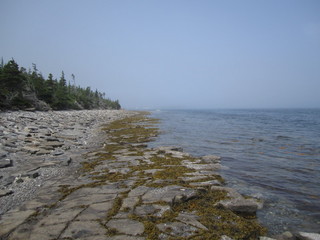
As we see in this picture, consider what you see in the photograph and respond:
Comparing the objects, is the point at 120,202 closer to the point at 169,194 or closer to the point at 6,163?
the point at 169,194

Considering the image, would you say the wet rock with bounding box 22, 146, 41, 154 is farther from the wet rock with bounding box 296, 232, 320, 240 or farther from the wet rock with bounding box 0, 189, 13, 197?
the wet rock with bounding box 296, 232, 320, 240

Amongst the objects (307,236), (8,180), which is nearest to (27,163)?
(8,180)

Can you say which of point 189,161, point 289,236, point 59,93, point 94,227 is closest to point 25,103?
point 59,93

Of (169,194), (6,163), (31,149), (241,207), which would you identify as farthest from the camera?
(31,149)

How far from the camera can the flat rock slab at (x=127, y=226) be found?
12.0ft

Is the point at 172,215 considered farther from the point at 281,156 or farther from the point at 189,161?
the point at 281,156

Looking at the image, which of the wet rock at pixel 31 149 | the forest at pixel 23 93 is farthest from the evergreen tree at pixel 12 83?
the wet rock at pixel 31 149

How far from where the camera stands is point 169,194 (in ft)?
17.2

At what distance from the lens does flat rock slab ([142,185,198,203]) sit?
4918 millimetres

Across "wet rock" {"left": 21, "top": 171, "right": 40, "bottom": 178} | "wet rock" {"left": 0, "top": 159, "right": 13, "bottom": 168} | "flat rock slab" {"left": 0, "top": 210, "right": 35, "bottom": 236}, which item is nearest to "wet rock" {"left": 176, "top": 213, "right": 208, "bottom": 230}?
"flat rock slab" {"left": 0, "top": 210, "right": 35, "bottom": 236}

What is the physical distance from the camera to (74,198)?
5.11 m

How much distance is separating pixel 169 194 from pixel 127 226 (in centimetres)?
166

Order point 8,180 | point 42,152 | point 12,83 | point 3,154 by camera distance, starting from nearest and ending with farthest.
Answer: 1. point 8,180
2. point 3,154
3. point 42,152
4. point 12,83

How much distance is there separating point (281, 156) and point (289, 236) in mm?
8170
